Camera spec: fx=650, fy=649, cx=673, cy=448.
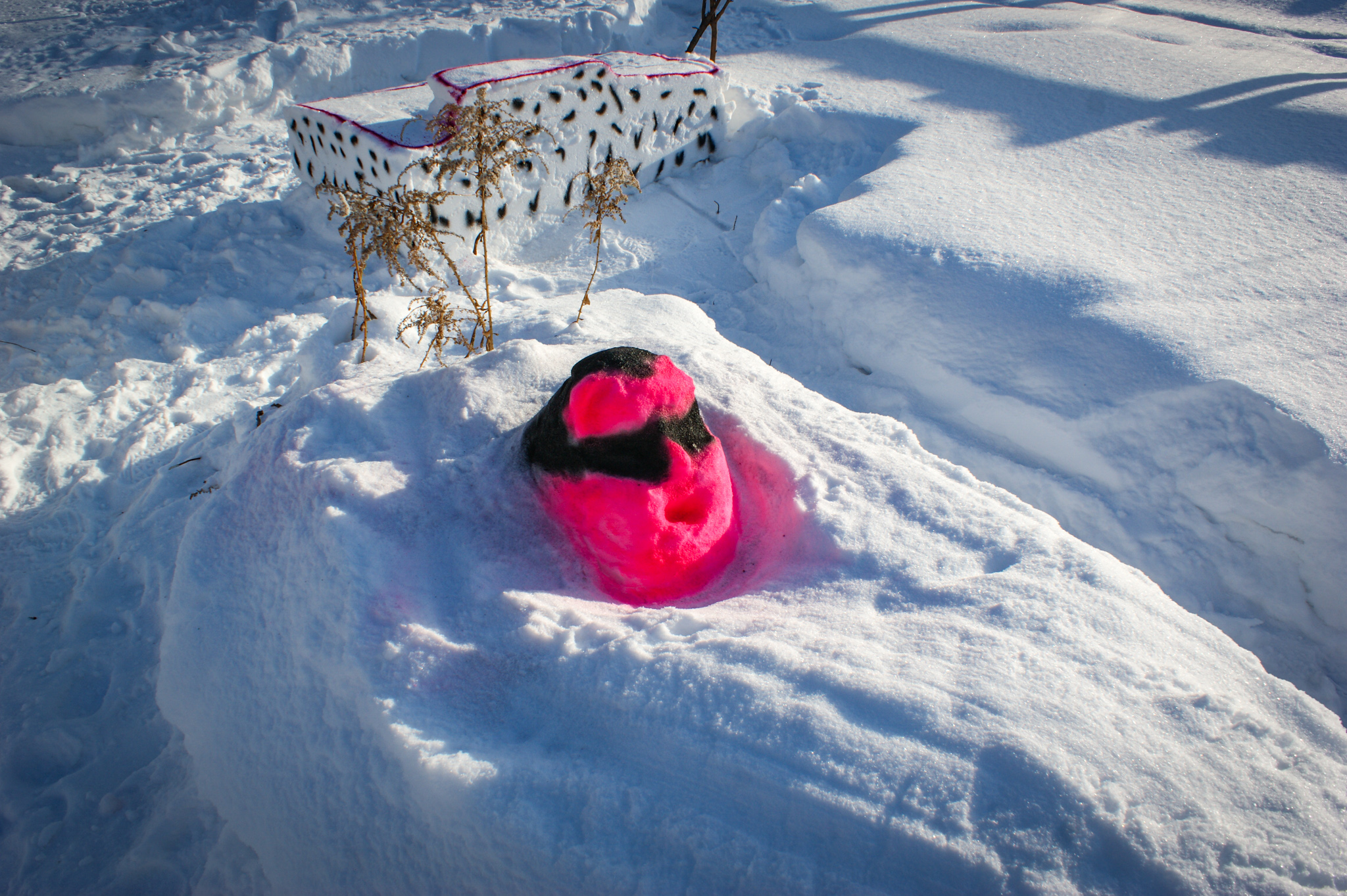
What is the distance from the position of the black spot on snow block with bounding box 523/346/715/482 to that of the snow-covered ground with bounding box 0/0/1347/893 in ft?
0.72

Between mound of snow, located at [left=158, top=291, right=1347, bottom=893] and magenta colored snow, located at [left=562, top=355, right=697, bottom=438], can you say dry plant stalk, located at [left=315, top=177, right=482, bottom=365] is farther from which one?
magenta colored snow, located at [left=562, top=355, right=697, bottom=438]

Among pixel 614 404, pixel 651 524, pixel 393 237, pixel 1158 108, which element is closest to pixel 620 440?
pixel 614 404

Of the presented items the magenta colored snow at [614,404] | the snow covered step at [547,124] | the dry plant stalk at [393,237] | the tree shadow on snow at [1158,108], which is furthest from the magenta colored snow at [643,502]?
the tree shadow on snow at [1158,108]

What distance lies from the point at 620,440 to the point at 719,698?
0.66 m

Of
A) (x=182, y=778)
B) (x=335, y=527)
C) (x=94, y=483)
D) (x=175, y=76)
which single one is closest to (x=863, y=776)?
(x=335, y=527)

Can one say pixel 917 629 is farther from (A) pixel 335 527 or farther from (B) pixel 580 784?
(A) pixel 335 527

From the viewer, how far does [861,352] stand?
Answer: 303 cm

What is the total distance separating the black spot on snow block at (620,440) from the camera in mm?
1622

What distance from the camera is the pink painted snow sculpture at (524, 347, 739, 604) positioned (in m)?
1.62

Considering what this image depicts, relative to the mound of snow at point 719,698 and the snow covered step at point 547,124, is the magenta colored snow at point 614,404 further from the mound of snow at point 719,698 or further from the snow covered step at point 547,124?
the snow covered step at point 547,124

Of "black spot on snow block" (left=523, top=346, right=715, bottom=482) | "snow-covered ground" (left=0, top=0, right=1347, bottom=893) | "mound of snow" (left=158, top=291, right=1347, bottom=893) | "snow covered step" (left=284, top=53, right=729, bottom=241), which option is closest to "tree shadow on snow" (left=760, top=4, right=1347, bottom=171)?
"snow-covered ground" (left=0, top=0, right=1347, bottom=893)

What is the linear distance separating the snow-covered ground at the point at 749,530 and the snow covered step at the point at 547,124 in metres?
0.28

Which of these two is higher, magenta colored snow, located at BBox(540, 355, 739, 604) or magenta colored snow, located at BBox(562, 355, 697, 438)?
magenta colored snow, located at BBox(562, 355, 697, 438)

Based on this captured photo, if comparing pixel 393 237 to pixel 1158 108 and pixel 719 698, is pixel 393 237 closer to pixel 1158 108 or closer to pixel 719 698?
pixel 719 698
